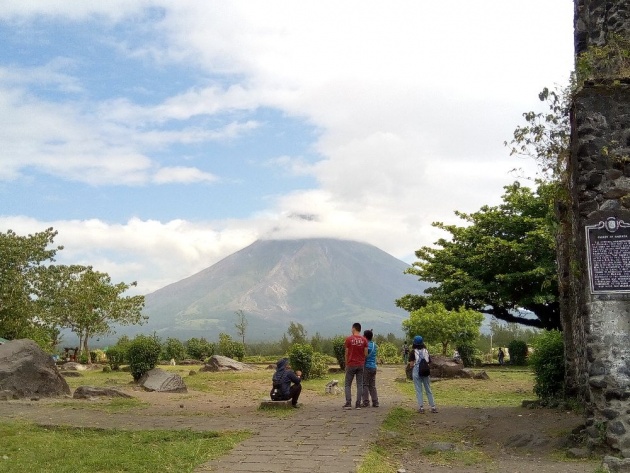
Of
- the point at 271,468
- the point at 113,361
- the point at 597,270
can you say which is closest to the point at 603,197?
the point at 597,270

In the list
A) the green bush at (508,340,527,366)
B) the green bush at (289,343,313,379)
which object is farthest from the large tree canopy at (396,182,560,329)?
the green bush at (289,343,313,379)

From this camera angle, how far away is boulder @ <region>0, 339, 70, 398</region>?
1530 centimetres

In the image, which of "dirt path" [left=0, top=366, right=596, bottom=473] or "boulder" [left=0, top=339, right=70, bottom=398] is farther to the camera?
"boulder" [left=0, top=339, right=70, bottom=398]

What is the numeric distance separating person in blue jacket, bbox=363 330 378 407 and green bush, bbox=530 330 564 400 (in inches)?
129

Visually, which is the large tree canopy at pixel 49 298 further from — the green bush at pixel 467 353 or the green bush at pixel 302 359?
the green bush at pixel 467 353

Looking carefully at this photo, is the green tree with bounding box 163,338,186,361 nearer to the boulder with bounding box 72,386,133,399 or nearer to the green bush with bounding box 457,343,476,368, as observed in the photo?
the green bush with bounding box 457,343,476,368

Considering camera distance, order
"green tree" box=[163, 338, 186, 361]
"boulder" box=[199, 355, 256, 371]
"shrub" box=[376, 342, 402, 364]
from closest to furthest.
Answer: "boulder" box=[199, 355, 256, 371] → "shrub" box=[376, 342, 402, 364] → "green tree" box=[163, 338, 186, 361]

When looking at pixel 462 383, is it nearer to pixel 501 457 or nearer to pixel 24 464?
pixel 501 457

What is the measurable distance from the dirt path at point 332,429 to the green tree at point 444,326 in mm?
11717

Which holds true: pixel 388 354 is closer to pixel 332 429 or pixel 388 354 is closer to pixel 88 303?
pixel 88 303

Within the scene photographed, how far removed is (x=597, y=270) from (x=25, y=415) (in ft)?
36.2

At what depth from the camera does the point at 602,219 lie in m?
8.23

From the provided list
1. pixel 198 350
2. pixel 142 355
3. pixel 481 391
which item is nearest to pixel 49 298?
pixel 198 350

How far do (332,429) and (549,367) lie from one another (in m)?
4.94
